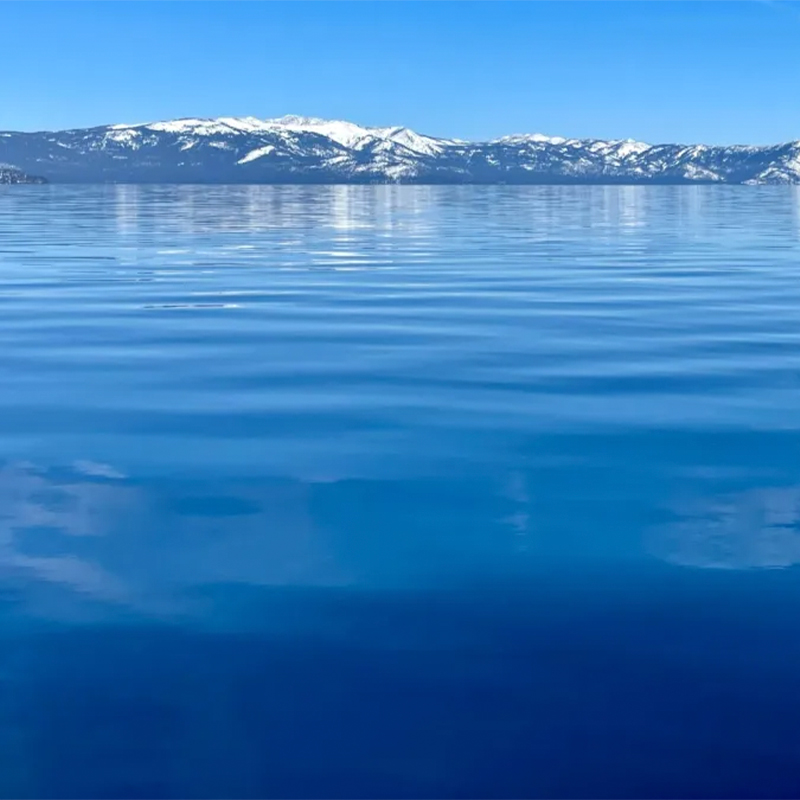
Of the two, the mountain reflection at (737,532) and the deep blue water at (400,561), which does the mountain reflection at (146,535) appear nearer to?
the deep blue water at (400,561)

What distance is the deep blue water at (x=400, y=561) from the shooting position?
17.4ft

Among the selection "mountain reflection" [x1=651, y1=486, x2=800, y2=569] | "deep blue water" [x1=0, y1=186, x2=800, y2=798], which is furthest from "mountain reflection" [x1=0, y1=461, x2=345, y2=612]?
"mountain reflection" [x1=651, y1=486, x2=800, y2=569]

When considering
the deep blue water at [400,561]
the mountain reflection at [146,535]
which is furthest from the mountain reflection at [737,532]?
the mountain reflection at [146,535]

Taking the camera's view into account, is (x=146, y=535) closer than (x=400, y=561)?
No

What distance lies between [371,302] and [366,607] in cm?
1453

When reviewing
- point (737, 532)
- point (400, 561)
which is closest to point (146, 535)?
point (400, 561)

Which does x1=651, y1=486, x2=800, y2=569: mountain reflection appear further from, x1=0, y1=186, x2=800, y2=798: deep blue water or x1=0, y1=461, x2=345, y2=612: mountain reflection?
x1=0, y1=461, x2=345, y2=612: mountain reflection

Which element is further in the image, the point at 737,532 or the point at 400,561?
the point at 737,532

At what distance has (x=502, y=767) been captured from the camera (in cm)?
516

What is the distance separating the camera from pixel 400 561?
7.72 metres

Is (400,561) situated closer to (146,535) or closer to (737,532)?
(146,535)

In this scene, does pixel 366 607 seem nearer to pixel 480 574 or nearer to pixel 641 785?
pixel 480 574

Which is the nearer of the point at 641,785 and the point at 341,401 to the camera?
the point at 641,785

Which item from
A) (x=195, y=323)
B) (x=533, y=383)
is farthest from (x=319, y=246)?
(x=533, y=383)
